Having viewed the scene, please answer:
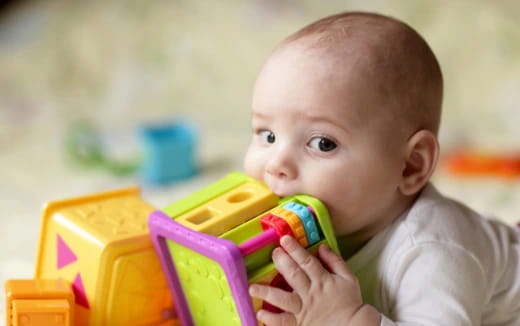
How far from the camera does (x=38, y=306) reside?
91 cm

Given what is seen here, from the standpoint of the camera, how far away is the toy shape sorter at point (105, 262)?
0.94 meters

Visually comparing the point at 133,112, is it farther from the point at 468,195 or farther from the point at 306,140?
the point at 306,140

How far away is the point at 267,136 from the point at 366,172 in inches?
5.0

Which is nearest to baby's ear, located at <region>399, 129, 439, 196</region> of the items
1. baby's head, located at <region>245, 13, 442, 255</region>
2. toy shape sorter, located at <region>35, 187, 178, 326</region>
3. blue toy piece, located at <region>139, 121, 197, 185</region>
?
baby's head, located at <region>245, 13, 442, 255</region>

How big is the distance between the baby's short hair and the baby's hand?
20 cm

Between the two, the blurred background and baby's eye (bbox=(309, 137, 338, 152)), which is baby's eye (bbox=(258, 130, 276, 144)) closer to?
baby's eye (bbox=(309, 137, 338, 152))

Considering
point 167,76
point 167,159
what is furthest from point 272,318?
point 167,76

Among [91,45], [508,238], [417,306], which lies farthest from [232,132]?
[417,306]

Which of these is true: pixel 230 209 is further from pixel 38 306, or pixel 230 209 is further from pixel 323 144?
pixel 38 306

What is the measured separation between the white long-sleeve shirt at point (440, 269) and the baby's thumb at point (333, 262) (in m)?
0.06

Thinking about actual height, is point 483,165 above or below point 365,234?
below

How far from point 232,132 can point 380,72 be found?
119cm

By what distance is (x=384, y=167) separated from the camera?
3.04 feet

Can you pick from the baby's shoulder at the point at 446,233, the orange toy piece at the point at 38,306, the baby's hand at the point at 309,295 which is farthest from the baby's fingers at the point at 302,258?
the orange toy piece at the point at 38,306
